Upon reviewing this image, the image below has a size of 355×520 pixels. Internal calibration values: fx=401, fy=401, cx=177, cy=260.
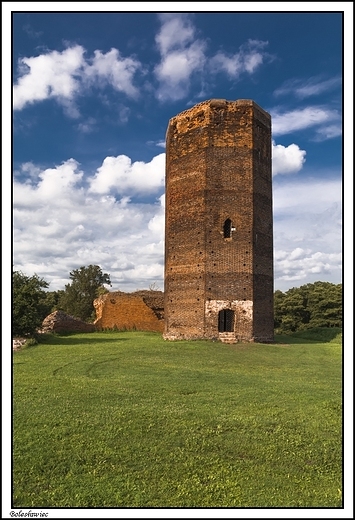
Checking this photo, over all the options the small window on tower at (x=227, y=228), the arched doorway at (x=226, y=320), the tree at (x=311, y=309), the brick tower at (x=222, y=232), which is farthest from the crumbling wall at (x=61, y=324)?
the tree at (x=311, y=309)

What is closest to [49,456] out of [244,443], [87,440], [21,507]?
[87,440]

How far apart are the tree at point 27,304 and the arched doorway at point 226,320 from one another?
8285 mm

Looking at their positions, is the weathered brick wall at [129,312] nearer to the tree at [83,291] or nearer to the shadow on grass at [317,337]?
the shadow on grass at [317,337]

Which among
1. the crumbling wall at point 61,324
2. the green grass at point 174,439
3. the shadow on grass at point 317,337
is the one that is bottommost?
the shadow on grass at point 317,337

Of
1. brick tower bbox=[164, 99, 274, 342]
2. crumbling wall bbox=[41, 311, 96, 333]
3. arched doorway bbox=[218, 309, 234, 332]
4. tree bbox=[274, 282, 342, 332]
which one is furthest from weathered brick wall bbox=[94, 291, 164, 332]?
tree bbox=[274, 282, 342, 332]

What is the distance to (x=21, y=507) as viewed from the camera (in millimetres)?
3967

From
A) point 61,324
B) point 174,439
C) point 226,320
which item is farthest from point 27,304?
point 174,439

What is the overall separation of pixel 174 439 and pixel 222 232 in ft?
46.8

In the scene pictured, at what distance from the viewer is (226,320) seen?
19.7m

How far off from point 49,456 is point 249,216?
15888 mm

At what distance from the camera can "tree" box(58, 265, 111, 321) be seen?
40906 millimetres

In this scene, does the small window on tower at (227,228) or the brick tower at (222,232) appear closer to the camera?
the brick tower at (222,232)

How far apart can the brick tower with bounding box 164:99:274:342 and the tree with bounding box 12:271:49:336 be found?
20.4 feet

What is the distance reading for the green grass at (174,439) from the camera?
4.24 metres
